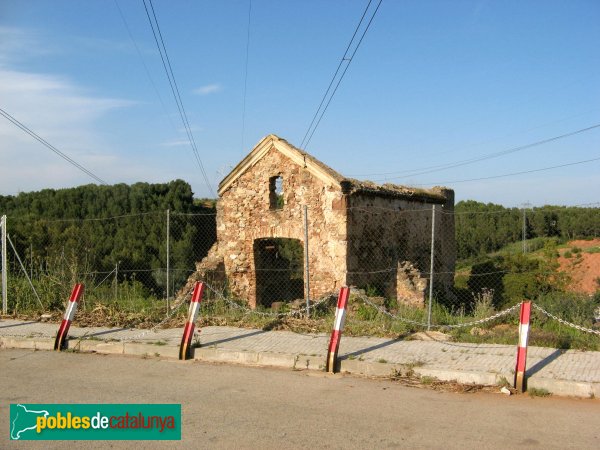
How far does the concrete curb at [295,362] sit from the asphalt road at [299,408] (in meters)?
0.22

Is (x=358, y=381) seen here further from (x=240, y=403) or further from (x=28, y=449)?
(x=28, y=449)

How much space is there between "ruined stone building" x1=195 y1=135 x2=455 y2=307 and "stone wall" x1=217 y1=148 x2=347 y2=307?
3cm

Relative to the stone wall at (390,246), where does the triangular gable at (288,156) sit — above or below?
above

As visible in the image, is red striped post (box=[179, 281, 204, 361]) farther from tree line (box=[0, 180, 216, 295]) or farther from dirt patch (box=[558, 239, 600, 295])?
dirt patch (box=[558, 239, 600, 295])

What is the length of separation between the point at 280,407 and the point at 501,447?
237cm

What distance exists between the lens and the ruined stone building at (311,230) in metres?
14.9

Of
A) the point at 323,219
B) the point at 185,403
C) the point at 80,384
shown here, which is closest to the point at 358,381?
the point at 185,403

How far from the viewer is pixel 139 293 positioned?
50.2 feet

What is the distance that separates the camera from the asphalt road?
Result: 552 cm

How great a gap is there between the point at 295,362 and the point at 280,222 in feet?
24.9

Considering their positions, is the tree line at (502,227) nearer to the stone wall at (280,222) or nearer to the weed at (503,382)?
the stone wall at (280,222)

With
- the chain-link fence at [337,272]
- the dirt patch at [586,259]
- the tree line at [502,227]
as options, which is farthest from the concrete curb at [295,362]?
the tree line at [502,227]

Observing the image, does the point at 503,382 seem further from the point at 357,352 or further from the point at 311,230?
the point at 311,230

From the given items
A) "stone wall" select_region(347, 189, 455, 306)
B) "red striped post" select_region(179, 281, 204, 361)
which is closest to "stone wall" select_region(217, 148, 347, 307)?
"stone wall" select_region(347, 189, 455, 306)
